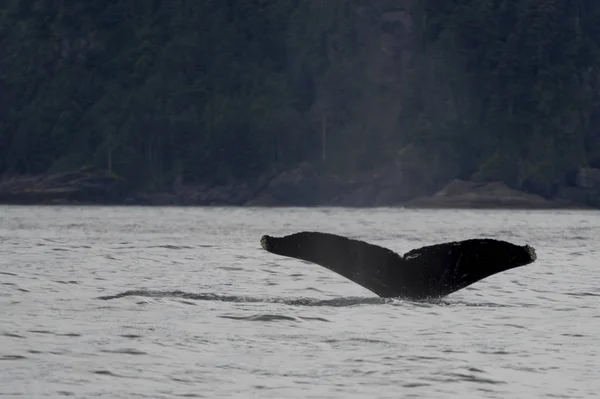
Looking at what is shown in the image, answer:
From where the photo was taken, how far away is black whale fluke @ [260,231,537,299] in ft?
63.4

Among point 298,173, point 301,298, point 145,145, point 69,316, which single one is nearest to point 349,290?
point 301,298

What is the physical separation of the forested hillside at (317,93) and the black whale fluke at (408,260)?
136287 mm

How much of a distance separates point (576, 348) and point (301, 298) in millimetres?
9419

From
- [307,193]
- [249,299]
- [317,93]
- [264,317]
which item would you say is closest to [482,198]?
[307,193]

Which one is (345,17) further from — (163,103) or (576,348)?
(576,348)

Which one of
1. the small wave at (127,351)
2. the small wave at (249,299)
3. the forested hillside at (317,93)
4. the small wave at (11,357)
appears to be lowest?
the small wave at (11,357)

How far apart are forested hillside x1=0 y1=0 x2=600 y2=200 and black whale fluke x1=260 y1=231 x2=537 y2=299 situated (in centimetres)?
13629

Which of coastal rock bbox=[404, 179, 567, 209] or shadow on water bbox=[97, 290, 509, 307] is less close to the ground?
coastal rock bbox=[404, 179, 567, 209]

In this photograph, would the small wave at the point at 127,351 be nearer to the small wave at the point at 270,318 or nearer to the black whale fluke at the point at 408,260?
the black whale fluke at the point at 408,260

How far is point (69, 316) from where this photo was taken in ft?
69.4

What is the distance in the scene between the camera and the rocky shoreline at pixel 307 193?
154 m

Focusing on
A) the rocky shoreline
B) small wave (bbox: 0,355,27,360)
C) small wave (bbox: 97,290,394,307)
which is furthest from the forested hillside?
small wave (bbox: 0,355,27,360)

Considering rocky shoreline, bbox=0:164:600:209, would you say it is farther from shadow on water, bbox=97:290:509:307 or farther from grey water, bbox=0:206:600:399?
shadow on water, bbox=97:290:509:307

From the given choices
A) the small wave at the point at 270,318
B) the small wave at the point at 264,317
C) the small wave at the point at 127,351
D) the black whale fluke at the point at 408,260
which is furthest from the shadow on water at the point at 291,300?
the small wave at the point at 127,351
